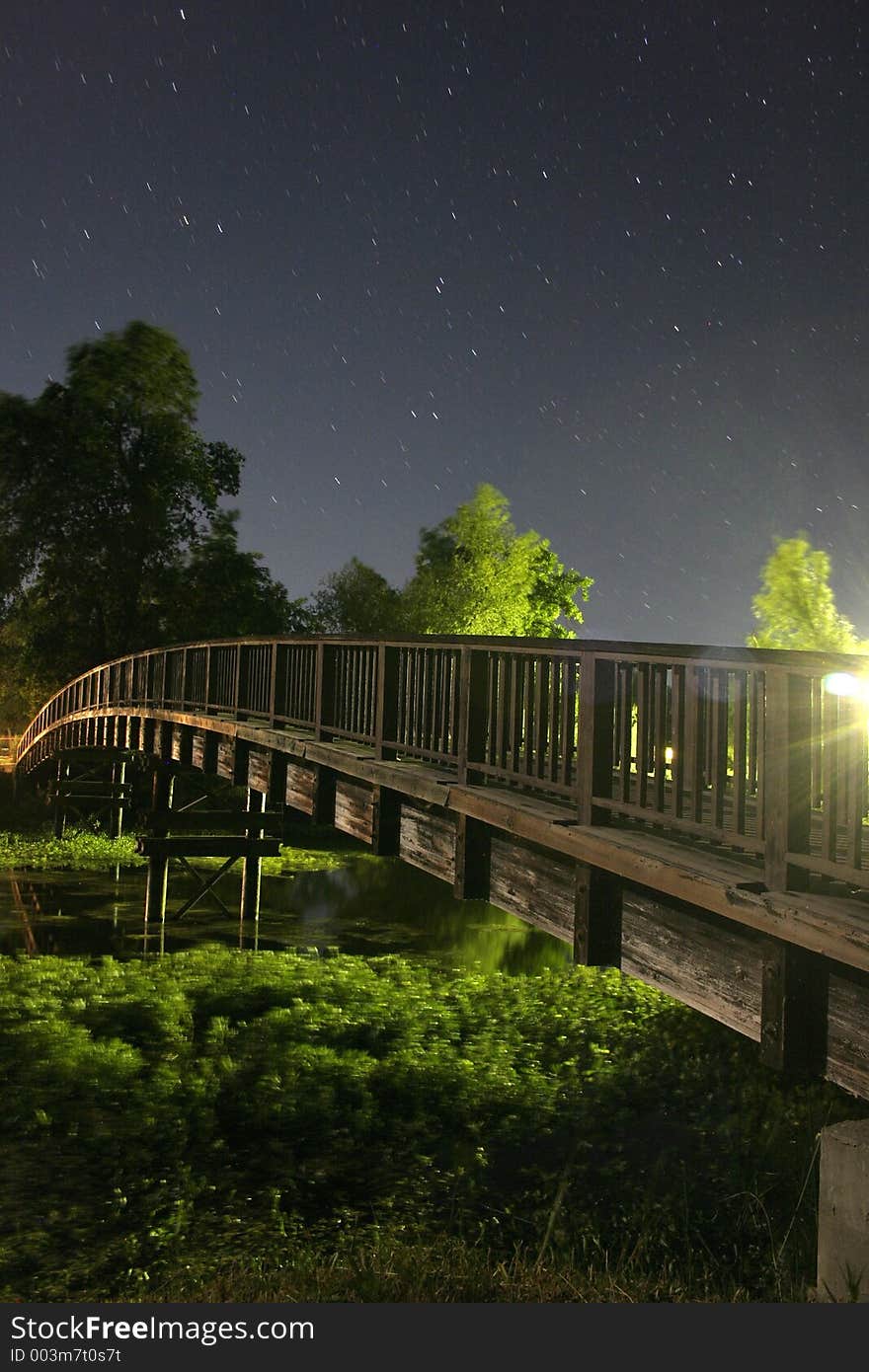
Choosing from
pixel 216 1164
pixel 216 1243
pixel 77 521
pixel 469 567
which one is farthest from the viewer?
pixel 469 567

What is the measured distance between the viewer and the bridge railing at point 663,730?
5.06 metres

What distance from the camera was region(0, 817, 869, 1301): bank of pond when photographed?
695 cm

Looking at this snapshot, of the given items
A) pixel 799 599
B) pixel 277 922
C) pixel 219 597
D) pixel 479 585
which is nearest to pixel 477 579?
pixel 479 585

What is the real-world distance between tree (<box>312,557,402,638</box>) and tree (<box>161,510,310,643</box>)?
12667mm

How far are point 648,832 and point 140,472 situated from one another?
1718 inches

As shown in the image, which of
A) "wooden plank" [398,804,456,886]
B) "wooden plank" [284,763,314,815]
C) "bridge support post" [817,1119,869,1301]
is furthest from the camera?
"wooden plank" [284,763,314,815]

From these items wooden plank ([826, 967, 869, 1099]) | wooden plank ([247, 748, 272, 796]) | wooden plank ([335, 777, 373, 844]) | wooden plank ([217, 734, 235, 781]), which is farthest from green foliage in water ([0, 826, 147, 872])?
wooden plank ([826, 967, 869, 1099])

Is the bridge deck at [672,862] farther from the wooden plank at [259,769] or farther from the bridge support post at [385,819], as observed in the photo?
the wooden plank at [259,769]

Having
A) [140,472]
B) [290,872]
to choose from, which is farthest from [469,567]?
[290,872]

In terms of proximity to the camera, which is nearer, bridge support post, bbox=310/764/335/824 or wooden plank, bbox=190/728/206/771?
bridge support post, bbox=310/764/335/824

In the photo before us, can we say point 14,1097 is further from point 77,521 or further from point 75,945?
point 77,521

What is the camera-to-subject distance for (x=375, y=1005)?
45.2 ft

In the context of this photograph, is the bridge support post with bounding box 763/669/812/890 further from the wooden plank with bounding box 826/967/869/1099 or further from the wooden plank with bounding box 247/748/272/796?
the wooden plank with bounding box 247/748/272/796

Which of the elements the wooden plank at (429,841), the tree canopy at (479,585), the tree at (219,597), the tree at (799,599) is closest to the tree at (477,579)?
the tree canopy at (479,585)
